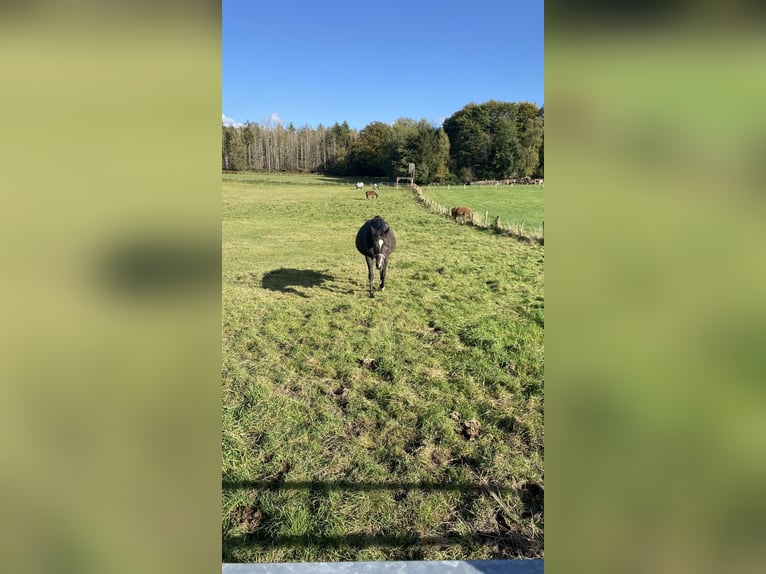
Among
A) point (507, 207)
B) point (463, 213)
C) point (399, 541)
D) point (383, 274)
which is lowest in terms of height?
point (399, 541)

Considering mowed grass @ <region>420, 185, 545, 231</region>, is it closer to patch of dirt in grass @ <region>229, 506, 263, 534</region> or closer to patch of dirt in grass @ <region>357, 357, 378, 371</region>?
patch of dirt in grass @ <region>357, 357, 378, 371</region>

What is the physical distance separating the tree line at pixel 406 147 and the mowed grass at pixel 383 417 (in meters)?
40.1

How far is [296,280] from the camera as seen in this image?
919 centimetres

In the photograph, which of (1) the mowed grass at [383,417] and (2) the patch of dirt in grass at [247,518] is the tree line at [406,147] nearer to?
(1) the mowed grass at [383,417]

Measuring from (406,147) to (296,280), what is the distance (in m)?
43.1

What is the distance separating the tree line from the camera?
47844mm

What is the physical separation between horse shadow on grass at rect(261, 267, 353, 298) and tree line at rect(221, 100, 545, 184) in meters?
38.8
